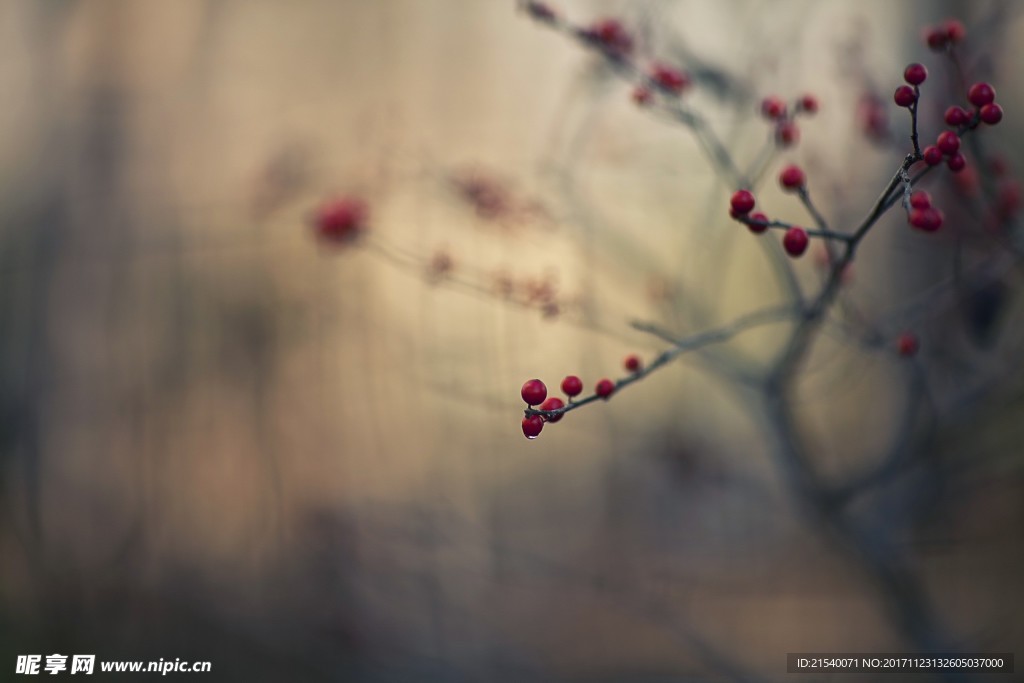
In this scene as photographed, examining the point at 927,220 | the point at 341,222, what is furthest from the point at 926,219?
the point at 341,222

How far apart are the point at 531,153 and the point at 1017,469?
1.51 m

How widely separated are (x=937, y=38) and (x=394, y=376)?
5.39 feet

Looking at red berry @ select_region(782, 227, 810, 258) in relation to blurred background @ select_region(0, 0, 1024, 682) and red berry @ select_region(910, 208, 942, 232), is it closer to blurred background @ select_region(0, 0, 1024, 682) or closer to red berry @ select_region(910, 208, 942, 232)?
red berry @ select_region(910, 208, 942, 232)

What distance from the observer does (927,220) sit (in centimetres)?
60

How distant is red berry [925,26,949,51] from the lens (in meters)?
0.73

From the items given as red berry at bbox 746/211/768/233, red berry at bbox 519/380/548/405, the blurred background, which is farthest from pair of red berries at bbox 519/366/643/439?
the blurred background

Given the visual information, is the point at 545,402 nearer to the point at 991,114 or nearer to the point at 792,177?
the point at 792,177

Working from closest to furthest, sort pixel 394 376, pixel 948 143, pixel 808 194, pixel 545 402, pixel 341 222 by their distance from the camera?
1. pixel 948 143
2. pixel 545 402
3. pixel 808 194
4. pixel 341 222
5. pixel 394 376

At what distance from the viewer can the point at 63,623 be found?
6.77 feet

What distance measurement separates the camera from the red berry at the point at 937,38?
2.39 ft

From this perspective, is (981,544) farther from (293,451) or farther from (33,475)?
(33,475)

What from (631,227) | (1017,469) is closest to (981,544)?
(1017,469)

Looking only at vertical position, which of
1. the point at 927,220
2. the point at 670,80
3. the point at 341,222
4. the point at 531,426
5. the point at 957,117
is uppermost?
the point at 670,80

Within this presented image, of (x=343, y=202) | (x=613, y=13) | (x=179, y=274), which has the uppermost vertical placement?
(x=613, y=13)
